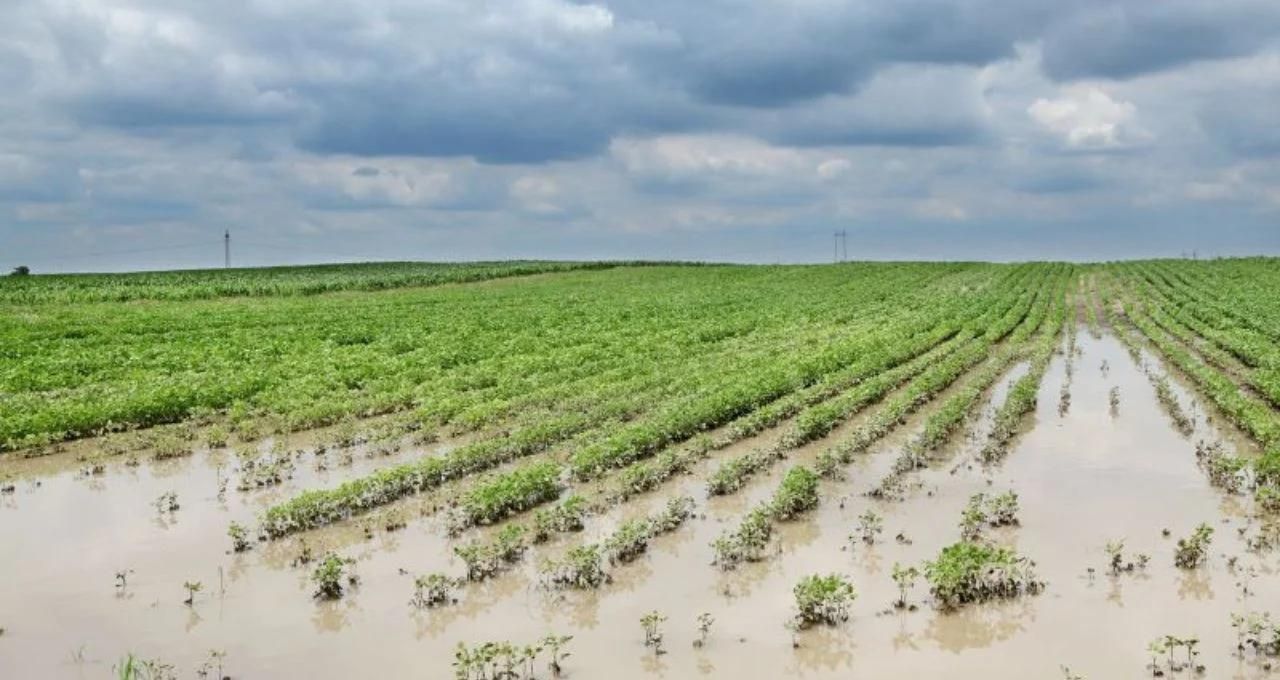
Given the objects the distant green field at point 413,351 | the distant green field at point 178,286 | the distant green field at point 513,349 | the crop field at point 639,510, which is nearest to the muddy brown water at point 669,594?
the crop field at point 639,510

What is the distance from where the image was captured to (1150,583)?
34.2ft

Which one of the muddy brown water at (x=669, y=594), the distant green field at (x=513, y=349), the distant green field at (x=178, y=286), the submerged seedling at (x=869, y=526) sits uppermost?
the distant green field at (x=178, y=286)

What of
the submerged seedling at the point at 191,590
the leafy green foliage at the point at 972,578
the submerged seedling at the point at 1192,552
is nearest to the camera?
the leafy green foliage at the point at 972,578

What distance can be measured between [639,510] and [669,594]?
3.19 metres

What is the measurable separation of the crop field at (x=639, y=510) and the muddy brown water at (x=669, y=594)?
5 cm

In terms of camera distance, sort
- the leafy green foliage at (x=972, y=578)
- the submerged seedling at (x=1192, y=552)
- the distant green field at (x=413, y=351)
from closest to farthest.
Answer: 1. the leafy green foliage at (x=972, y=578)
2. the submerged seedling at (x=1192, y=552)
3. the distant green field at (x=413, y=351)

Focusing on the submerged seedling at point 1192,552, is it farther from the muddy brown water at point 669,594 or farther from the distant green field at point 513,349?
the distant green field at point 513,349

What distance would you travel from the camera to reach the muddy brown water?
884cm

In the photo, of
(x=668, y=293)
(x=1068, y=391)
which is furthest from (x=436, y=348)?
(x=668, y=293)

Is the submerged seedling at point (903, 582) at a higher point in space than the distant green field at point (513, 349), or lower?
lower

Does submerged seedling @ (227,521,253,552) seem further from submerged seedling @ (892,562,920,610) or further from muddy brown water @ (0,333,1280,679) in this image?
submerged seedling @ (892,562,920,610)

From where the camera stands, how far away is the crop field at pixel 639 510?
9.12 metres

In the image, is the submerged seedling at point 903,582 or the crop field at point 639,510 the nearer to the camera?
the crop field at point 639,510

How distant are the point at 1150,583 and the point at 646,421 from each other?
9672mm
